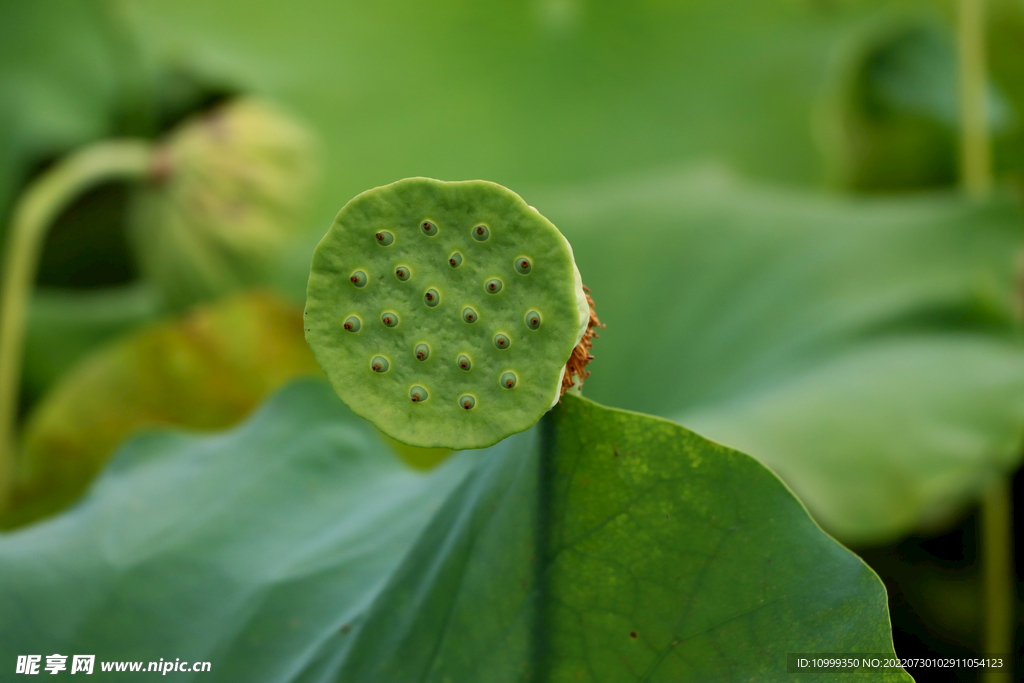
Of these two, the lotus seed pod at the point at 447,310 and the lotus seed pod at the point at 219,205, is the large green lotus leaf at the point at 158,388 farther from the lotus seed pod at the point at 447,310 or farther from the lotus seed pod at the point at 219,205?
the lotus seed pod at the point at 447,310

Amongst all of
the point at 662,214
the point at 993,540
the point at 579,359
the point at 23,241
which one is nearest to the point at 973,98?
the point at 662,214

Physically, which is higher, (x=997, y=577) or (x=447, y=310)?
(x=447, y=310)

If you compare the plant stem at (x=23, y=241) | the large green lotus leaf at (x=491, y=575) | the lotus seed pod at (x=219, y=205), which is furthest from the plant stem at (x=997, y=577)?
the plant stem at (x=23, y=241)

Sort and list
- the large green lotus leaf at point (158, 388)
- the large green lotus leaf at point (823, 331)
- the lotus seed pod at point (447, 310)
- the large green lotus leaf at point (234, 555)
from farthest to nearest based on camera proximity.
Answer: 1. the large green lotus leaf at point (158, 388)
2. the large green lotus leaf at point (823, 331)
3. the large green lotus leaf at point (234, 555)
4. the lotus seed pod at point (447, 310)

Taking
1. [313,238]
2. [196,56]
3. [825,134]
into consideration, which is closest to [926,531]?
[825,134]

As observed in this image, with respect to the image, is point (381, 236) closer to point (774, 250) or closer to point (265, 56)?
point (774, 250)

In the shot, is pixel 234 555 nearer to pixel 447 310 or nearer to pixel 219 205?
pixel 447 310
